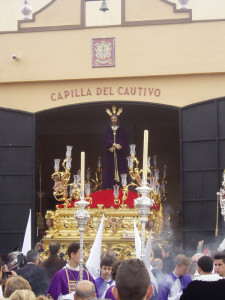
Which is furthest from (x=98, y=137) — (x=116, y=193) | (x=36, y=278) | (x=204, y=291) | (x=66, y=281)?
(x=204, y=291)

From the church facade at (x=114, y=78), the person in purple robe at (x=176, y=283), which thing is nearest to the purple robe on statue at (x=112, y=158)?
the church facade at (x=114, y=78)

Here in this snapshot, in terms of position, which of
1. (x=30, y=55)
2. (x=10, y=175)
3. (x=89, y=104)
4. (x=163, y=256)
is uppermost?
(x=30, y=55)

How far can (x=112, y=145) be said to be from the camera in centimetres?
1983

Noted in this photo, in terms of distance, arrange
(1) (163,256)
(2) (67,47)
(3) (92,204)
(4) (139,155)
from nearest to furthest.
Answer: (1) (163,256)
(3) (92,204)
(2) (67,47)
(4) (139,155)

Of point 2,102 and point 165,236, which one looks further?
point 2,102

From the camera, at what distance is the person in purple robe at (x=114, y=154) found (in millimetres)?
19859

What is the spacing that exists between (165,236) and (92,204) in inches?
75.5

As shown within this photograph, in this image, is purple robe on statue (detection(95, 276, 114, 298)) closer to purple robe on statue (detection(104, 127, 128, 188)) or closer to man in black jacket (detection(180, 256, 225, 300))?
man in black jacket (detection(180, 256, 225, 300))

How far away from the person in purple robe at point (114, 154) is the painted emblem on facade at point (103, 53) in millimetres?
1157

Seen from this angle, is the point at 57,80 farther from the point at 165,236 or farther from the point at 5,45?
the point at 165,236

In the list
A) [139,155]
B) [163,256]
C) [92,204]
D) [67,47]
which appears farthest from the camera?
[139,155]

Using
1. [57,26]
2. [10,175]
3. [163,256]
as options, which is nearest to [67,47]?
[57,26]

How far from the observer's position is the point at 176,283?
31.6 ft

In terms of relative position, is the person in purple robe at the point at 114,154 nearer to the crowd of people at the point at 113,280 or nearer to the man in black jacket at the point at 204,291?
the crowd of people at the point at 113,280
